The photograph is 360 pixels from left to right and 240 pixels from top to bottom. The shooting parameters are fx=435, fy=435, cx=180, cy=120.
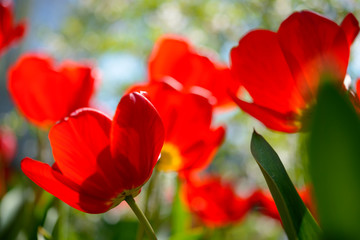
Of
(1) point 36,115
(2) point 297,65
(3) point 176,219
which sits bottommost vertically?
(3) point 176,219

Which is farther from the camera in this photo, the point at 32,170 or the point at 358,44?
the point at 358,44

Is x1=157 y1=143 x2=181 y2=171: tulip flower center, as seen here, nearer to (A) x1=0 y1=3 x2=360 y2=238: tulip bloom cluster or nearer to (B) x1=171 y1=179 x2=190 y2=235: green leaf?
(A) x1=0 y1=3 x2=360 y2=238: tulip bloom cluster

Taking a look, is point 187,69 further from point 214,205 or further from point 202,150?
point 214,205

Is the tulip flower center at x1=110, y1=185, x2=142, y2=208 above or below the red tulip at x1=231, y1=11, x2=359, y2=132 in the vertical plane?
below

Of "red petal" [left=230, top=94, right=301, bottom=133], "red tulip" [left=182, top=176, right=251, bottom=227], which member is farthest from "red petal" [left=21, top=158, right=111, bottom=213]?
"red tulip" [left=182, top=176, right=251, bottom=227]

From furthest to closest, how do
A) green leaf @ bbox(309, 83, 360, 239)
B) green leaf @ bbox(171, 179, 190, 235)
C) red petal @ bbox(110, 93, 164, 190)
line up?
green leaf @ bbox(171, 179, 190, 235), red petal @ bbox(110, 93, 164, 190), green leaf @ bbox(309, 83, 360, 239)

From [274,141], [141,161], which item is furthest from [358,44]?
[274,141]

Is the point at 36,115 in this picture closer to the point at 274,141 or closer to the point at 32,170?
the point at 32,170

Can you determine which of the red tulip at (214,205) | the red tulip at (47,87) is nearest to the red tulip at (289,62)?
the red tulip at (47,87)

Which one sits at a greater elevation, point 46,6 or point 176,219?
point 176,219
